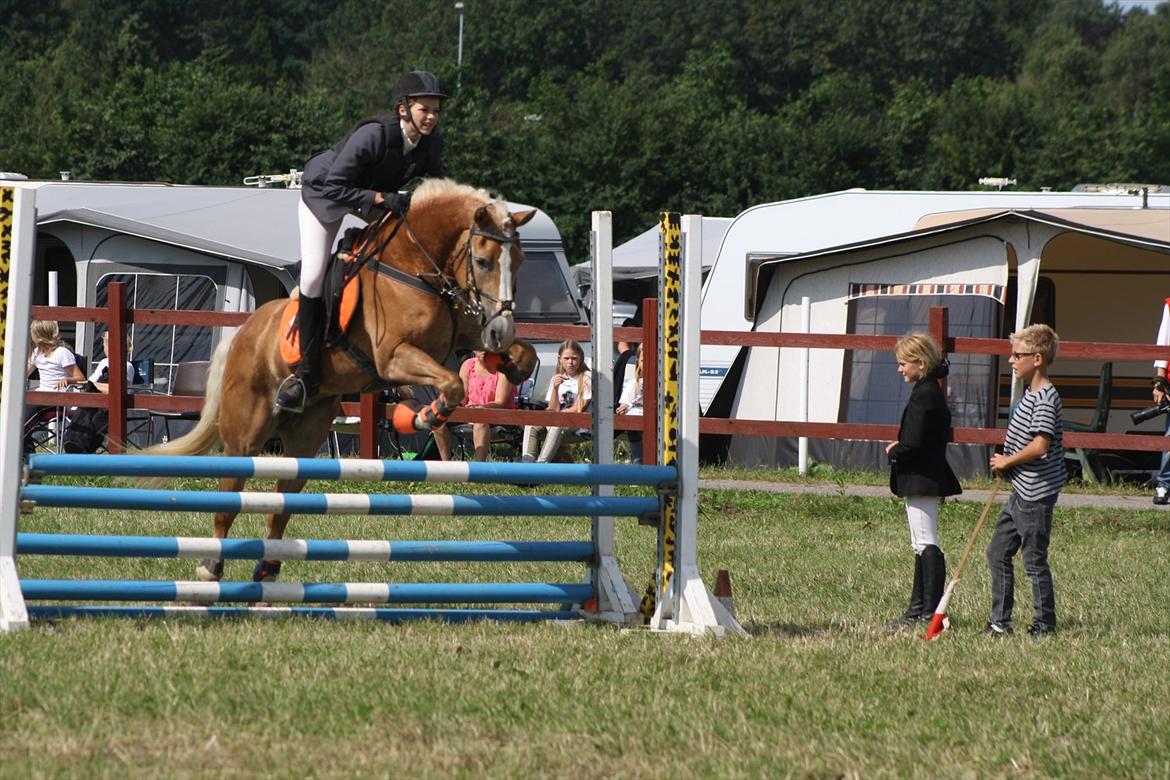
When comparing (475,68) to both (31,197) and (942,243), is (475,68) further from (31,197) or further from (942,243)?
(31,197)

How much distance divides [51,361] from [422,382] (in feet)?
27.5

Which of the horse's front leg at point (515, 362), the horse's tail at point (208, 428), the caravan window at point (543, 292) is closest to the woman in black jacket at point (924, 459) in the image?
the horse's front leg at point (515, 362)

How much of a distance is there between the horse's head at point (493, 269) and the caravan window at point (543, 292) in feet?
31.4

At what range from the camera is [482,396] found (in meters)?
13.4

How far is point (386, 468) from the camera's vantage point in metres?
6.11

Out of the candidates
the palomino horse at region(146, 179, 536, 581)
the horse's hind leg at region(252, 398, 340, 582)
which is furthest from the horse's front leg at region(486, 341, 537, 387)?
the horse's hind leg at region(252, 398, 340, 582)

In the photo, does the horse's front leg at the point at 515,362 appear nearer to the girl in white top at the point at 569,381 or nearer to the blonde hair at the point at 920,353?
the blonde hair at the point at 920,353

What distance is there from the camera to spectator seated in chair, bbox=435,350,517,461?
13076 mm

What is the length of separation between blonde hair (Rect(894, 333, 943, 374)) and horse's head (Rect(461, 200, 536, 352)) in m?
1.93

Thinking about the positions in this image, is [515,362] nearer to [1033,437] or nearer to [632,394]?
[1033,437]

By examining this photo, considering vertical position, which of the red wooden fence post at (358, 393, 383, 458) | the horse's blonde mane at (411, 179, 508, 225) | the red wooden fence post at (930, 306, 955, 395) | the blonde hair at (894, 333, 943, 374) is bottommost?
the red wooden fence post at (358, 393, 383, 458)

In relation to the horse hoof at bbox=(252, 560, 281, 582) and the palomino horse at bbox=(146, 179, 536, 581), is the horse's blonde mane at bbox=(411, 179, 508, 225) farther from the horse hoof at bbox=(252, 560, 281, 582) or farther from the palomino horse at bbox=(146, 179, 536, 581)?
the horse hoof at bbox=(252, 560, 281, 582)

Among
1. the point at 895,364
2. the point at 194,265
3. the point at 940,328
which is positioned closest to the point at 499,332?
the point at 940,328

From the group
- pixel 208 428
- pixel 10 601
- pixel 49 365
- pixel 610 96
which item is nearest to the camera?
pixel 10 601
